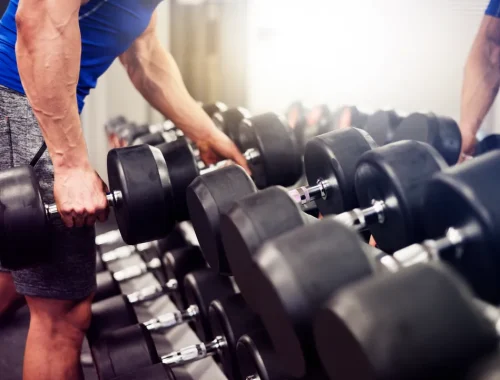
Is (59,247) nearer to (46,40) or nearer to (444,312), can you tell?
(46,40)

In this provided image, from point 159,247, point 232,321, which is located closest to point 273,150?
point 232,321

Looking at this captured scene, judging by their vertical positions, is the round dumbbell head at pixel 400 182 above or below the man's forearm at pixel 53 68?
below

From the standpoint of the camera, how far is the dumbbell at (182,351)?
117cm

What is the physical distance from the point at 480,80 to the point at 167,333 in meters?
→ 1.19

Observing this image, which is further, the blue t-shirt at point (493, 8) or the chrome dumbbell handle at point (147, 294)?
the chrome dumbbell handle at point (147, 294)

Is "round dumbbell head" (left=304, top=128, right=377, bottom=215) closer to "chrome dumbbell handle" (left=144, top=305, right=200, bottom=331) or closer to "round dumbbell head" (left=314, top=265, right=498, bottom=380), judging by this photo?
"round dumbbell head" (left=314, top=265, right=498, bottom=380)

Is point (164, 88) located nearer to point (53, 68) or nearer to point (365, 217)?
point (53, 68)

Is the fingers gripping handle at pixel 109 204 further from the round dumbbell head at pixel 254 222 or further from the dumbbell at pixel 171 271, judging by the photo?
the dumbbell at pixel 171 271

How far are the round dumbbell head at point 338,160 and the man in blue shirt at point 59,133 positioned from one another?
435mm

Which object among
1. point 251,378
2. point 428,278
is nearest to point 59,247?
point 251,378

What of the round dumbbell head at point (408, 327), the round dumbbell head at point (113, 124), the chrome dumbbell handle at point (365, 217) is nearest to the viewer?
the round dumbbell head at point (408, 327)

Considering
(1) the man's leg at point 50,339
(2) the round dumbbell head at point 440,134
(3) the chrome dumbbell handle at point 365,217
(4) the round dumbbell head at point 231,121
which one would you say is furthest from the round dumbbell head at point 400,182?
(4) the round dumbbell head at point 231,121

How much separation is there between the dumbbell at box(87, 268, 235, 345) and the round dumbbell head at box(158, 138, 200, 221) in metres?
0.26

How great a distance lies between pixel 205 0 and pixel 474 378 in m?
2.69
